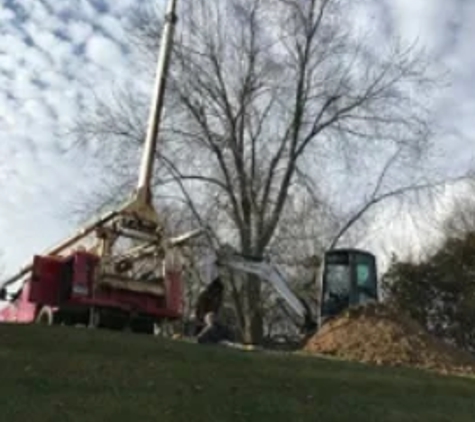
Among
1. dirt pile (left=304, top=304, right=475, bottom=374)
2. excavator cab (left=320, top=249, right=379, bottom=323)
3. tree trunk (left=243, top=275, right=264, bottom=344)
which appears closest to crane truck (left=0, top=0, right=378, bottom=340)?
excavator cab (left=320, top=249, right=379, bottom=323)

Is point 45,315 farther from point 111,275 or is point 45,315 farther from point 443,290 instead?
point 443,290

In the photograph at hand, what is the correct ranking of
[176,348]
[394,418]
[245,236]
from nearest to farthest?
[394,418] → [176,348] → [245,236]

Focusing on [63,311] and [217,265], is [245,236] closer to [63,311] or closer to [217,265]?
[217,265]

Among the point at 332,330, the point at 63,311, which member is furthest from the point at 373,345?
the point at 63,311

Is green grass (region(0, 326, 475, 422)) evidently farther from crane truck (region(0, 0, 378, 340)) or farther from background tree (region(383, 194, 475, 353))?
background tree (region(383, 194, 475, 353))

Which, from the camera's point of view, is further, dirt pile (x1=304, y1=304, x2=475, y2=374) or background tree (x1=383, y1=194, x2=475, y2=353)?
background tree (x1=383, y1=194, x2=475, y2=353)

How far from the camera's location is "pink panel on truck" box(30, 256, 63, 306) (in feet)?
60.6

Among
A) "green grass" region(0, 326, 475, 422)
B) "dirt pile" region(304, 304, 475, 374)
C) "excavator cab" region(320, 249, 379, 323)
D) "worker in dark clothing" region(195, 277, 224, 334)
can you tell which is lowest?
"green grass" region(0, 326, 475, 422)

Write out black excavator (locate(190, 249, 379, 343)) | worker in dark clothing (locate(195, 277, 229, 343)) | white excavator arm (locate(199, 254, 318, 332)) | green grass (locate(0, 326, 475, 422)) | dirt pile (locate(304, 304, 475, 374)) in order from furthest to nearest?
white excavator arm (locate(199, 254, 318, 332)) → black excavator (locate(190, 249, 379, 343)) → worker in dark clothing (locate(195, 277, 229, 343)) → dirt pile (locate(304, 304, 475, 374)) → green grass (locate(0, 326, 475, 422))

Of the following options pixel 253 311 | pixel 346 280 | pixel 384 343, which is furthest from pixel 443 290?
pixel 384 343

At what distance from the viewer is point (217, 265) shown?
23328 millimetres

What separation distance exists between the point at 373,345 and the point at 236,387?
7786 millimetres

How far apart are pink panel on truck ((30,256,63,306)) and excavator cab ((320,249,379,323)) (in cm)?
691

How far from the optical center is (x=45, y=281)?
18.6m
